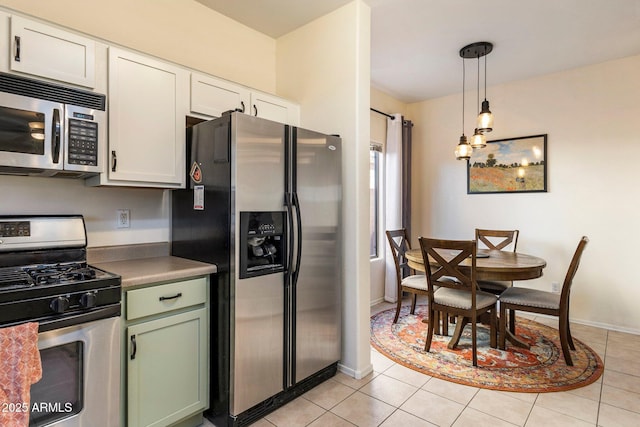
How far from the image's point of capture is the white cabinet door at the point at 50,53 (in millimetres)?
1539

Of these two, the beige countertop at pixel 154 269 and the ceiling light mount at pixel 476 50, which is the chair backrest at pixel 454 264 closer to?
the beige countertop at pixel 154 269

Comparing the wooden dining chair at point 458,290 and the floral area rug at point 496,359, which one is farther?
the wooden dining chair at point 458,290

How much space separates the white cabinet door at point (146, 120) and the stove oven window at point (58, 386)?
892 mm

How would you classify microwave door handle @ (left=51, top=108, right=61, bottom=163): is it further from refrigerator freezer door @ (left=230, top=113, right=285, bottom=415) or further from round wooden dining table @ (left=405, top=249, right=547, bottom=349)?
round wooden dining table @ (left=405, top=249, right=547, bottom=349)

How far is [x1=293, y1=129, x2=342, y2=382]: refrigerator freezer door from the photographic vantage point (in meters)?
2.21

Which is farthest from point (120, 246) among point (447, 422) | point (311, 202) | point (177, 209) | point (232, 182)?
point (447, 422)

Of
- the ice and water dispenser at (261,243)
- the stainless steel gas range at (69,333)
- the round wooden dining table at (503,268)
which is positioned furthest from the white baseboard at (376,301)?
the stainless steel gas range at (69,333)

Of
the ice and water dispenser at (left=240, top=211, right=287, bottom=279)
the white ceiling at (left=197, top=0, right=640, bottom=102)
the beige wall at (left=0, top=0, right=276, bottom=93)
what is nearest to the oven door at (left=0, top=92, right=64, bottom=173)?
the beige wall at (left=0, top=0, right=276, bottom=93)

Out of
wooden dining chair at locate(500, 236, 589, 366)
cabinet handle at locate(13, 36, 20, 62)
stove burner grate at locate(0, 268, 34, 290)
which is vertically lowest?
wooden dining chair at locate(500, 236, 589, 366)

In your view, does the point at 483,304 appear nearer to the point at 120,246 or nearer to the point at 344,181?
the point at 344,181

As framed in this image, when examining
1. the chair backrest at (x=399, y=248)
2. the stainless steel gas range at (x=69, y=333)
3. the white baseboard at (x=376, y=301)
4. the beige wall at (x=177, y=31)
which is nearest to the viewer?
the stainless steel gas range at (x=69, y=333)

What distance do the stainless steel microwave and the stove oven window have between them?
2.81 ft

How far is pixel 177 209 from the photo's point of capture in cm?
230

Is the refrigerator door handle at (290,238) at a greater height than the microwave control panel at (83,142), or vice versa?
the microwave control panel at (83,142)
